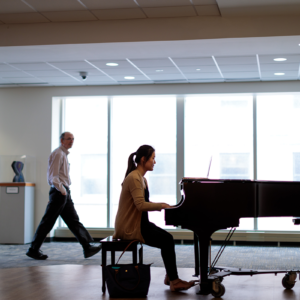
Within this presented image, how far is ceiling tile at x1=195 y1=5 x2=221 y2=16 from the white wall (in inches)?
105

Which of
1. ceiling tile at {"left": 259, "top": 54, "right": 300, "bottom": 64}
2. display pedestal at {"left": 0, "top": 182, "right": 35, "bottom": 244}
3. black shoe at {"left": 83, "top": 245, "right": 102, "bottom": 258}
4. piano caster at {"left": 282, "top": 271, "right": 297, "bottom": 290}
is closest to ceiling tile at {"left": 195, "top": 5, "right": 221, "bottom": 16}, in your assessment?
ceiling tile at {"left": 259, "top": 54, "right": 300, "bottom": 64}

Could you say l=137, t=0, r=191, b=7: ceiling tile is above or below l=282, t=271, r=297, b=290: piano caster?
above

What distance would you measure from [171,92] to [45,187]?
2750 millimetres

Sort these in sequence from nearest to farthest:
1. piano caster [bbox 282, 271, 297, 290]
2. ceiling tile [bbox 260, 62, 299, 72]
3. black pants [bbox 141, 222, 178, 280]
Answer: black pants [bbox 141, 222, 178, 280] < piano caster [bbox 282, 271, 297, 290] < ceiling tile [bbox 260, 62, 299, 72]

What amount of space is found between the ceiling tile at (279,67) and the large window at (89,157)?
2.99 metres

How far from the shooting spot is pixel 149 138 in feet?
26.3

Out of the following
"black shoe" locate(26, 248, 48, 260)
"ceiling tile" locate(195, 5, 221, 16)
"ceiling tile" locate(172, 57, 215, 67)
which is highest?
"ceiling tile" locate(195, 5, 221, 16)

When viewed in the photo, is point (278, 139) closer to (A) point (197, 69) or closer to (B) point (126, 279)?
(A) point (197, 69)

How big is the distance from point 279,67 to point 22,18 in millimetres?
3596

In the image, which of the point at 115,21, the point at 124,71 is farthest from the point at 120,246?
the point at 124,71

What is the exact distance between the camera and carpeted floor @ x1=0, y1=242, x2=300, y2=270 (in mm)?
5496

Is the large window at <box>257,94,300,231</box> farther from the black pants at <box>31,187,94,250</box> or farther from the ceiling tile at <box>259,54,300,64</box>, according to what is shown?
the black pants at <box>31,187,94,250</box>

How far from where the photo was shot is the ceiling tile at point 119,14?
5.04 meters

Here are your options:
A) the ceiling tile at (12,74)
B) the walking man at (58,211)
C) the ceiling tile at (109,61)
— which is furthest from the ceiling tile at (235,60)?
the ceiling tile at (12,74)
